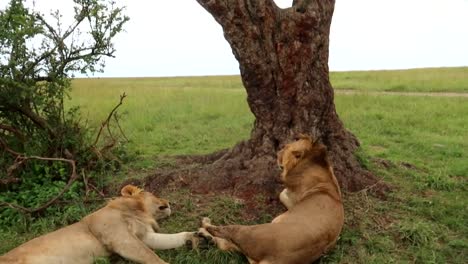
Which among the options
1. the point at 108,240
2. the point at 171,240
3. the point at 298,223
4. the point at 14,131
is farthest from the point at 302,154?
the point at 14,131

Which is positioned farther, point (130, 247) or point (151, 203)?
point (151, 203)

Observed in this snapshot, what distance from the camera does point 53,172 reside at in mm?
6453

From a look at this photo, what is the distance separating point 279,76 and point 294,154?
38.3 inches

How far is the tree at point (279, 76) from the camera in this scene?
5.59m

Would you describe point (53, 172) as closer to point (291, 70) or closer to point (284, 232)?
point (291, 70)

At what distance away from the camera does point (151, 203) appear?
17.0 feet

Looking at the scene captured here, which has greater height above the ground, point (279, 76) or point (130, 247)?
point (279, 76)

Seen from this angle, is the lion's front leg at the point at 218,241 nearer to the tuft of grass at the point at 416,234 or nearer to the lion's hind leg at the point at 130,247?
the lion's hind leg at the point at 130,247

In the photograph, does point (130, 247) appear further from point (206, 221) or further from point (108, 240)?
point (206, 221)

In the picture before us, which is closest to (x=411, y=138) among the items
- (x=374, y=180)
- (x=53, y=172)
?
(x=374, y=180)

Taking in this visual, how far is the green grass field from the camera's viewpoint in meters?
4.90

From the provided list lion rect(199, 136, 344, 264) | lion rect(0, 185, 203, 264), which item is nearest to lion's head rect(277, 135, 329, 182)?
lion rect(199, 136, 344, 264)

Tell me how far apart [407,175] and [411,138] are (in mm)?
3059

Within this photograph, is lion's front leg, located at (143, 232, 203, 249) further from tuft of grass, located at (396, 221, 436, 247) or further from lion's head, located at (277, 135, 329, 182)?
tuft of grass, located at (396, 221, 436, 247)
